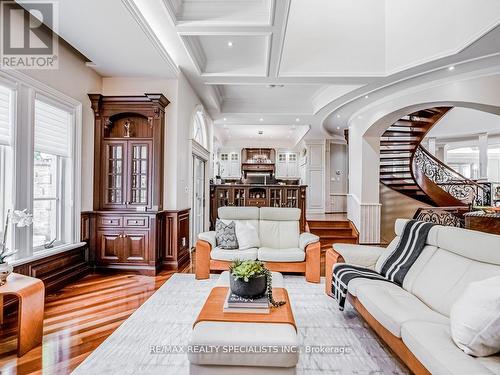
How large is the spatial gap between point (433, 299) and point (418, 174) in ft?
20.1

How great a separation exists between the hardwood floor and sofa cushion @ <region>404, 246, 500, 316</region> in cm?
273

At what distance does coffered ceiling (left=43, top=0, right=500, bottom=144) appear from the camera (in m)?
3.28

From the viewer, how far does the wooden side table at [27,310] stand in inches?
88.3

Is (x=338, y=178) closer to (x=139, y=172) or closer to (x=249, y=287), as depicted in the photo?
(x=139, y=172)

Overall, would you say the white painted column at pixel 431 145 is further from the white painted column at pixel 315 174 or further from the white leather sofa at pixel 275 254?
the white leather sofa at pixel 275 254

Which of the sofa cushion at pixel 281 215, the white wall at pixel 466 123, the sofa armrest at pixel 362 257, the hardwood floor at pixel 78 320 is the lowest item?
the hardwood floor at pixel 78 320

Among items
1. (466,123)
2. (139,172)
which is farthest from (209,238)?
(466,123)

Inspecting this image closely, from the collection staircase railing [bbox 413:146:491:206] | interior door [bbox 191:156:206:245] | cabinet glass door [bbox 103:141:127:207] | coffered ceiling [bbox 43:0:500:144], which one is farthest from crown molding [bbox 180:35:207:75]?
staircase railing [bbox 413:146:491:206]

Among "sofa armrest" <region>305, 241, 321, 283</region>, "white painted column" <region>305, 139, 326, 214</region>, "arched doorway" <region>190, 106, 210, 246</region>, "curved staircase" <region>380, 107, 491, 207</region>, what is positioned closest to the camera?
"sofa armrest" <region>305, 241, 321, 283</region>

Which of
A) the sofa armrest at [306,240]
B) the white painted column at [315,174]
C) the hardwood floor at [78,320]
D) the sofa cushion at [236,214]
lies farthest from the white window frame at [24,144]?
the white painted column at [315,174]

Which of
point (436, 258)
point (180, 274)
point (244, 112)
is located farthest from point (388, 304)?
point (244, 112)

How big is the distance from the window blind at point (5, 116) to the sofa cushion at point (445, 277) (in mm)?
4236

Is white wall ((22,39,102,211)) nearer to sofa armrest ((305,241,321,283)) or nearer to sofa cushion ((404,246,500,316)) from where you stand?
sofa armrest ((305,241,321,283))

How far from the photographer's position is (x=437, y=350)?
153 cm
